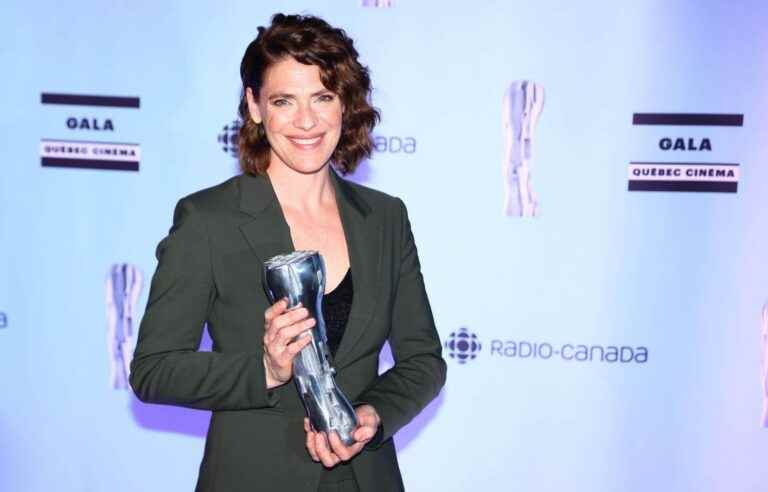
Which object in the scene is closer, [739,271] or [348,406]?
[348,406]

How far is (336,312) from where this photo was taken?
1608mm

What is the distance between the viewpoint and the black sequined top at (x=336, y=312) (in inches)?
62.8

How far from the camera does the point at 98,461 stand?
334 centimetres

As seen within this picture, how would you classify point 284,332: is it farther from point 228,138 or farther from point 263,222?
point 228,138

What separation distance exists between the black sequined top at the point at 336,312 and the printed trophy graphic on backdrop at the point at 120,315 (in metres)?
1.81

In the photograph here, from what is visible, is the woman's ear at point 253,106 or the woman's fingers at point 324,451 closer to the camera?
the woman's fingers at point 324,451

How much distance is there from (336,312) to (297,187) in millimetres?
282

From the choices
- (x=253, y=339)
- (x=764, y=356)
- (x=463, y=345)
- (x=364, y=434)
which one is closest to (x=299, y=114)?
(x=253, y=339)

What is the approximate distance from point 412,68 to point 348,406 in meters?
1.86

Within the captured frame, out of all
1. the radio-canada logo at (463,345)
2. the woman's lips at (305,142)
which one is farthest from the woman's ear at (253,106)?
the radio-canada logo at (463,345)

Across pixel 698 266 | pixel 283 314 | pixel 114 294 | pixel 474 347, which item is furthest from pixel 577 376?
pixel 283 314

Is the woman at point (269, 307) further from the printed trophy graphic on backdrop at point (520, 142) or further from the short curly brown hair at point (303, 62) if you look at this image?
the printed trophy graphic on backdrop at point (520, 142)

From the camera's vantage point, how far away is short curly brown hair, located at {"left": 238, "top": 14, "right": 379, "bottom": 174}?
1.59m

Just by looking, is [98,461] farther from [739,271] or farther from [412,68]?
[739,271]
